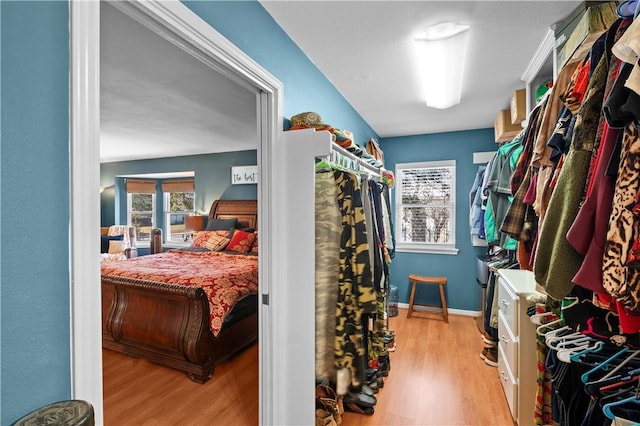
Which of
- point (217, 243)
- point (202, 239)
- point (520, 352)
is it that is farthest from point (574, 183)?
point (202, 239)

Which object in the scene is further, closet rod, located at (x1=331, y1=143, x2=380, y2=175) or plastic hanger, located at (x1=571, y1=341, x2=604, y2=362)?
closet rod, located at (x1=331, y1=143, x2=380, y2=175)

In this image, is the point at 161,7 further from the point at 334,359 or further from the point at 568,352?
the point at 568,352

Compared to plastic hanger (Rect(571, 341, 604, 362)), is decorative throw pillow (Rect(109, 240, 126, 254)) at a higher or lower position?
lower

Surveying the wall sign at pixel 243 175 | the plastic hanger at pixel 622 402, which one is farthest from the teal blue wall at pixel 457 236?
the plastic hanger at pixel 622 402

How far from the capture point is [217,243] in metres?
4.81

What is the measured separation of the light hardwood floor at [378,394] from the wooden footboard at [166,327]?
112 mm

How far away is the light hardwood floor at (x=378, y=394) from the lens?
2.15 meters

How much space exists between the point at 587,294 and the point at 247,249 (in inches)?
163

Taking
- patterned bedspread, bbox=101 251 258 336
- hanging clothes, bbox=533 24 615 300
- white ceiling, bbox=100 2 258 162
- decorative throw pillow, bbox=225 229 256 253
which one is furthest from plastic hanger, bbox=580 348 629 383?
decorative throw pillow, bbox=225 229 256 253

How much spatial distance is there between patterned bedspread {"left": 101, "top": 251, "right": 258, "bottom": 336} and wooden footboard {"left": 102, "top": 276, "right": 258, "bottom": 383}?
93 mm

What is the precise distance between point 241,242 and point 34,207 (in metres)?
4.03

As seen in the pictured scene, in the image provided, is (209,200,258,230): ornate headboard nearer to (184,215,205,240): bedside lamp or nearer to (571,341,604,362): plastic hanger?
(184,215,205,240): bedside lamp

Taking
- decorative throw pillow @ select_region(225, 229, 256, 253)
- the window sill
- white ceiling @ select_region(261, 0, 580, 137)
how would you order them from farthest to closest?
decorative throw pillow @ select_region(225, 229, 256, 253) → the window sill → white ceiling @ select_region(261, 0, 580, 137)

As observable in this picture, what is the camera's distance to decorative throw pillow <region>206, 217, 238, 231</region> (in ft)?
17.3
